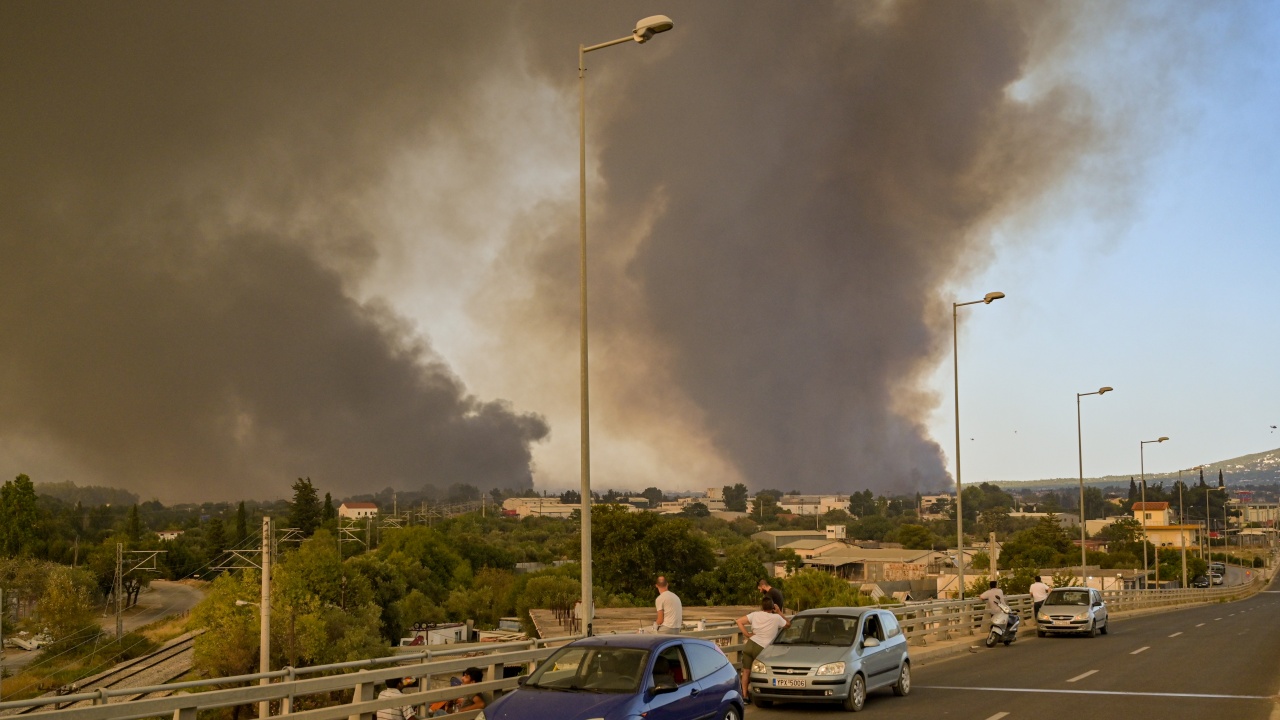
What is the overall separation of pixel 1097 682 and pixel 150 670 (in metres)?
69.9

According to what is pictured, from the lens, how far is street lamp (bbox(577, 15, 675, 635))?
646 inches

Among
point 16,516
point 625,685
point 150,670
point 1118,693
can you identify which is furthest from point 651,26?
point 16,516

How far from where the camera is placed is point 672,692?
11.5m

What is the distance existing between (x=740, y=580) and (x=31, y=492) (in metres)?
86.5

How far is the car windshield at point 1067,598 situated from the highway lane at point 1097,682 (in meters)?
1.69

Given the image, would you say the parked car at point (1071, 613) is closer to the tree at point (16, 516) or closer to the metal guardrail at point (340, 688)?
the metal guardrail at point (340, 688)

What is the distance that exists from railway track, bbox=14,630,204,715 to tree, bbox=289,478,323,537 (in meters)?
71.4

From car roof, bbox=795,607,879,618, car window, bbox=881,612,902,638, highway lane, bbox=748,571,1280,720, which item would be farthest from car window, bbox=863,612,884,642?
highway lane, bbox=748,571,1280,720

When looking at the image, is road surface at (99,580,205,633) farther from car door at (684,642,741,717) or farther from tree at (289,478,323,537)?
car door at (684,642,741,717)

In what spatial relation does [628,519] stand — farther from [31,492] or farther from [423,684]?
[423,684]

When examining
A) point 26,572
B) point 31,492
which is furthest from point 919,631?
point 31,492

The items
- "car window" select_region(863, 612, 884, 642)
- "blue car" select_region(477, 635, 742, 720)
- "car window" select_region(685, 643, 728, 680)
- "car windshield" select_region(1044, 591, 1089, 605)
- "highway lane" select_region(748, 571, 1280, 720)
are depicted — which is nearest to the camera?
"blue car" select_region(477, 635, 742, 720)

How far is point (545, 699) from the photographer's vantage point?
10812mm

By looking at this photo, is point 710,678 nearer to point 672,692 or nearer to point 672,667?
point 672,667
